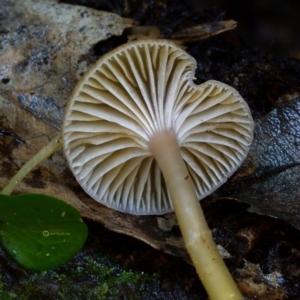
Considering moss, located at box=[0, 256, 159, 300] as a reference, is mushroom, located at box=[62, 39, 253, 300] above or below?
above

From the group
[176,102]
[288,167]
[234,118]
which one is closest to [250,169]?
[288,167]

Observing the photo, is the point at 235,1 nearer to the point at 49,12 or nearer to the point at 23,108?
the point at 49,12

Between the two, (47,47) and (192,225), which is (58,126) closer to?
(47,47)

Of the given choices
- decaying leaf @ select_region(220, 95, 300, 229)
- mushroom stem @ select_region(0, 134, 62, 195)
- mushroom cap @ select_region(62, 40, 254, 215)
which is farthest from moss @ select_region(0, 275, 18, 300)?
decaying leaf @ select_region(220, 95, 300, 229)

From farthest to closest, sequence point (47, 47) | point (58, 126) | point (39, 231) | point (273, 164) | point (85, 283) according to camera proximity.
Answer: point (47, 47) → point (58, 126) → point (273, 164) → point (85, 283) → point (39, 231)

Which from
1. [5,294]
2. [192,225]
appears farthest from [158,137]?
[5,294]

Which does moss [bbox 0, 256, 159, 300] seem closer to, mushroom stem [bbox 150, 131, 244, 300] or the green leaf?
the green leaf

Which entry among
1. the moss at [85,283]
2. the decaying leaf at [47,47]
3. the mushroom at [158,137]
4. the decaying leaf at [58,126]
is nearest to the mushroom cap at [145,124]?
the mushroom at [158,137]
